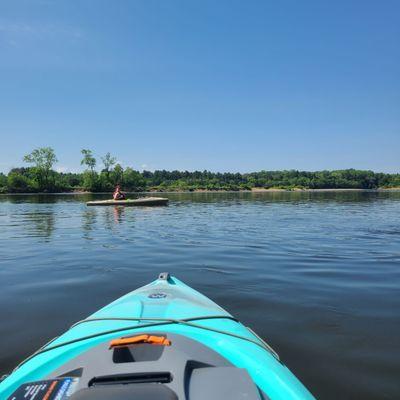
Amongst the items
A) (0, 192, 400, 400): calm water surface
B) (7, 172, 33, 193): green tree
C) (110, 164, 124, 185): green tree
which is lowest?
(0, 192, 400, 400): calm water surface

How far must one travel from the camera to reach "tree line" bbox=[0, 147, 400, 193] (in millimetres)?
79812

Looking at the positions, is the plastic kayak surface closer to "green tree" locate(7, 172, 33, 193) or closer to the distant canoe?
the distant canoe

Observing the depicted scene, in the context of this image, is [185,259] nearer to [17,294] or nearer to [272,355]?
[17,294]

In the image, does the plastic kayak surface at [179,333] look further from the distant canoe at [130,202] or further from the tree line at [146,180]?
the tree line at [146,180]

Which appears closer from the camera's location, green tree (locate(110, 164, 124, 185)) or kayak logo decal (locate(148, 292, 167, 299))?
kayak logo decal (locate(148, 292, 167, 299))

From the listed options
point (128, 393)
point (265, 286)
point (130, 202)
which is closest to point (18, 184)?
point (130, 202)

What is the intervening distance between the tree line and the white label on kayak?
84431 mm

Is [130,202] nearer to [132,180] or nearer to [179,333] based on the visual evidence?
[179,333]

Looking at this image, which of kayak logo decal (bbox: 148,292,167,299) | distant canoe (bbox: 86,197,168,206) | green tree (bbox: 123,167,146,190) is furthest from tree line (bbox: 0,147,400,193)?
kayak logo decal (bbox: 148,292,167,299)

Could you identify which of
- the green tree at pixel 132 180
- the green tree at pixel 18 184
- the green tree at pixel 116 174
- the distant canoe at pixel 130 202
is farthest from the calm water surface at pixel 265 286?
the green tree at pixel 132 180

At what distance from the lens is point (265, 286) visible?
6359 mm

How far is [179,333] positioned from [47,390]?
1.02 m

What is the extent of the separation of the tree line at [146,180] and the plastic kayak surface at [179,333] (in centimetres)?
8337

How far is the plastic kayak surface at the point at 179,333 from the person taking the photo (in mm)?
2199
